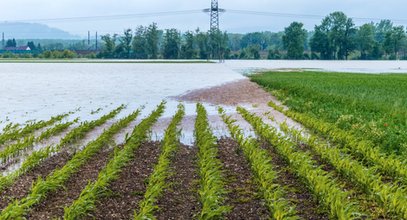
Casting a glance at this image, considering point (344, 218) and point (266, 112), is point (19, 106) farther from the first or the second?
point (344, 218)

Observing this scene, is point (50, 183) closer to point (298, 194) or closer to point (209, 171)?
point (209, 171)

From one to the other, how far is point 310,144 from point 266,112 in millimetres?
5521

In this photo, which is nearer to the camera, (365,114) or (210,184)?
(210,184)

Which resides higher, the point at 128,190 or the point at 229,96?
the point at 229,96

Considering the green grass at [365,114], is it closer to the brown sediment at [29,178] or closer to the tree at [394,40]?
the brown sediment at [29,178]

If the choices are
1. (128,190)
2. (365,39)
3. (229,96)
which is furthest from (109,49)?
(128,190)

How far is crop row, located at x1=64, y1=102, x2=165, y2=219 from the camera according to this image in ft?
16.7

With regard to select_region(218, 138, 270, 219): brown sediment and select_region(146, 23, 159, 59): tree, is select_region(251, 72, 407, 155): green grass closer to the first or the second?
select_region(218, 138, 270, 219): brown sediment

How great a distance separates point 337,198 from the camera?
5.13 m

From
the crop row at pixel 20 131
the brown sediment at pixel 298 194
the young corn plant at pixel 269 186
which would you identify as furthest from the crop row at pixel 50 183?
the brown sediment at pixel 298 194

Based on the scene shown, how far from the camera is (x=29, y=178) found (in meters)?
6.77

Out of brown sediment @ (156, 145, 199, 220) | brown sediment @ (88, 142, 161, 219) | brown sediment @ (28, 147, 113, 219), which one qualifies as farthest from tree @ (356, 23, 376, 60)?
brown sediment @ (28, 147, 113, 219)

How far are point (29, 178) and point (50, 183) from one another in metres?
0.96

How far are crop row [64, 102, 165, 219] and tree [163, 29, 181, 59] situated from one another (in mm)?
84018
